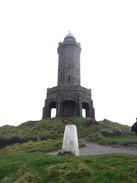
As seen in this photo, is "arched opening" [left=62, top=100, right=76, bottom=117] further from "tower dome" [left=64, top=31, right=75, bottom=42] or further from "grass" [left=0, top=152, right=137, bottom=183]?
"grass" [left=0, top=152, right=137, bottom=183]

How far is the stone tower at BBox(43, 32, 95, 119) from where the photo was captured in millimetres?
28531

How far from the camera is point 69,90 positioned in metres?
29.1

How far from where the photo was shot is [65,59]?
109 feet

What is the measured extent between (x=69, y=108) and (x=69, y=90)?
361 centimetres

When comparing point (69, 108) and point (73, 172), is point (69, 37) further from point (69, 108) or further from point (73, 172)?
point (73, 172)

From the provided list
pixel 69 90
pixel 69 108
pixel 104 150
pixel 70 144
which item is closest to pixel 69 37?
pixel 69 90

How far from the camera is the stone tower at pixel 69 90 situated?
93.6ft

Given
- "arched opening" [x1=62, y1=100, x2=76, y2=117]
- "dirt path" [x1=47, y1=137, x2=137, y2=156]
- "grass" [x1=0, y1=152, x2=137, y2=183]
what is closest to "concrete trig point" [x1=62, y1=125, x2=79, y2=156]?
"grass" [x1=0, y1=152, x2=137, y2=183]

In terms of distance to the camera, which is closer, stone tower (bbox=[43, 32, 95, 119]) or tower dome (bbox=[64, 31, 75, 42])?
stone tower (bbox=[43, 32, 95, 119])

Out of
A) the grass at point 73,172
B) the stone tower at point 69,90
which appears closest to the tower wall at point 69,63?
the stone tower at point 69,90

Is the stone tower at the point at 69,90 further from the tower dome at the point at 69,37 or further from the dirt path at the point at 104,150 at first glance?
the dirt path at the point at 104,150

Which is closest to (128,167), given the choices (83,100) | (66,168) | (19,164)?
(66,168)

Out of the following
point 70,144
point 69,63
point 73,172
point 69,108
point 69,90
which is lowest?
point 73,172

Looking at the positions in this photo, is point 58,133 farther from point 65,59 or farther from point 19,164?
point 65,59
